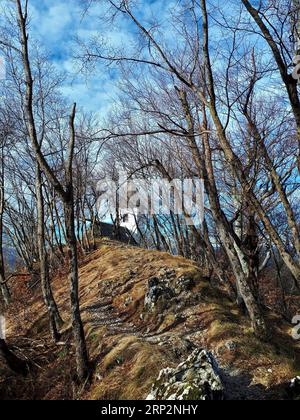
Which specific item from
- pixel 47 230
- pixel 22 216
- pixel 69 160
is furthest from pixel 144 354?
pixel 22 216

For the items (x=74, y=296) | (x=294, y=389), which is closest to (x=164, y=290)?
(x=74, y=296)

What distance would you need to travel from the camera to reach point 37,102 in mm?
12742

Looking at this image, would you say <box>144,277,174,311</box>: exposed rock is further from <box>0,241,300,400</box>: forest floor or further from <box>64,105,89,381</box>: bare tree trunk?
<box>64,105,89,381</box>: bare tree trunk

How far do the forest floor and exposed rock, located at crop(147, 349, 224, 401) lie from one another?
1.98 ft

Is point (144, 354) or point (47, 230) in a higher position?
point (47, 230)

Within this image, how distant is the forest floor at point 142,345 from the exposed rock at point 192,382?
23.7 inches

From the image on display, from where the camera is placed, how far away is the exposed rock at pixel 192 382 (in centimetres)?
504

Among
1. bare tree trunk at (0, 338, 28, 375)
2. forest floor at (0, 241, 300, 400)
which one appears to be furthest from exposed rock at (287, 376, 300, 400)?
bare tree trunk at (0, 338, 28, 375)

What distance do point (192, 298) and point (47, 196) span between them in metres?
12.6

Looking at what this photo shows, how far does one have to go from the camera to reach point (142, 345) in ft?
25.9

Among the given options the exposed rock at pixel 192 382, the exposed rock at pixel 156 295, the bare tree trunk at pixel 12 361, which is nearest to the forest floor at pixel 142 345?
the bare tree trunk at pixel 12 361
